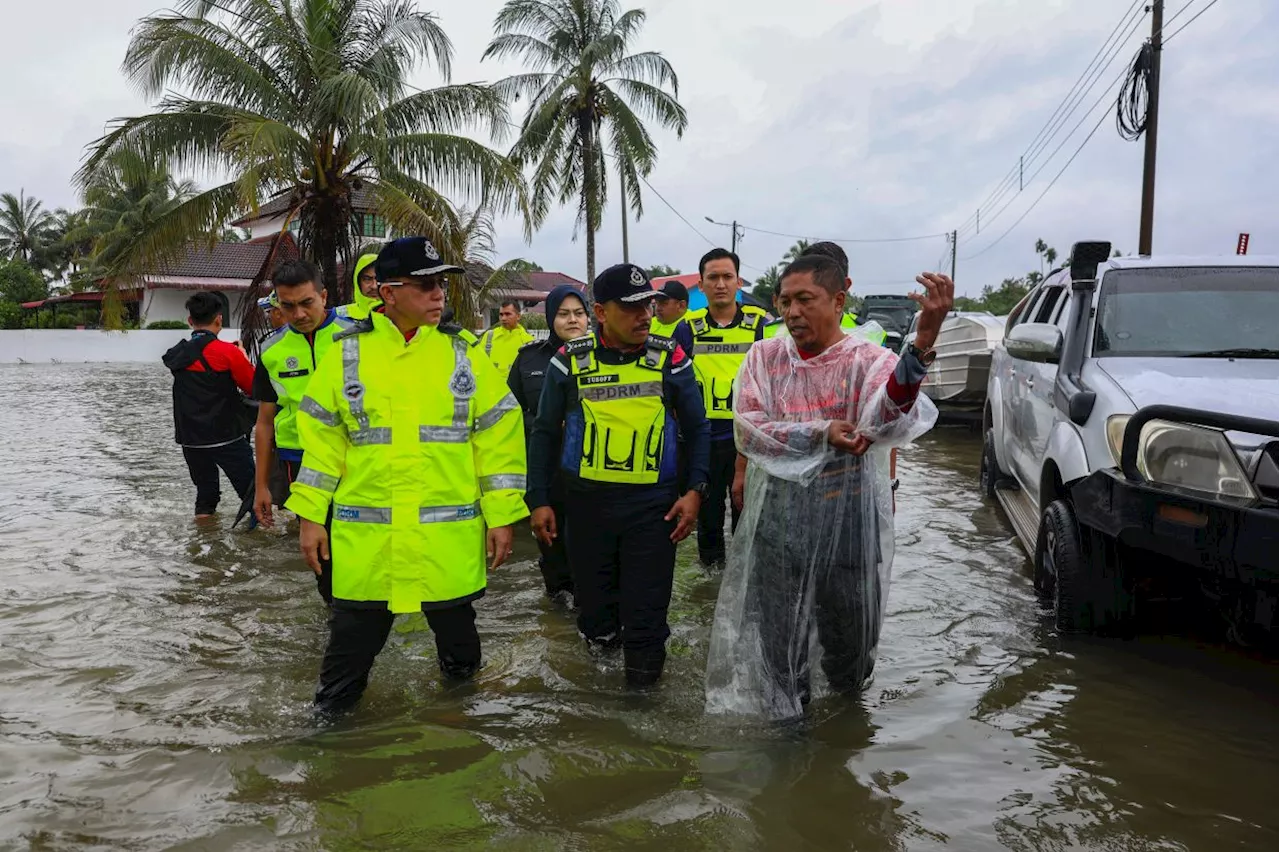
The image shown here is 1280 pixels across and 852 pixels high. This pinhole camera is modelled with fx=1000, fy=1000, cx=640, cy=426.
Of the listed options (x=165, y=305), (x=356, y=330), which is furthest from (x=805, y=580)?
(x=165, y=305)

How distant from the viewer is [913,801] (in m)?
3.30

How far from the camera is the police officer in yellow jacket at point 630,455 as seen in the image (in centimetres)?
408

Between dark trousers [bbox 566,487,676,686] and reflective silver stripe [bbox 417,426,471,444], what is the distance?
0.69m

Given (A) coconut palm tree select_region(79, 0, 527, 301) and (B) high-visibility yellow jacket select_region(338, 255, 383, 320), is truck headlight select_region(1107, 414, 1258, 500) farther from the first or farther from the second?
(A) coconut palm tree select_region(79, 0, 527, 301)

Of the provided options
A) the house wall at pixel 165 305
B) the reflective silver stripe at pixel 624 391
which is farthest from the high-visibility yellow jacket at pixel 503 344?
the house wall at pixel 165 305

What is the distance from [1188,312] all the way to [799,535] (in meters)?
2.92

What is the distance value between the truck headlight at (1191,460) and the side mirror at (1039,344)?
0.94 metres

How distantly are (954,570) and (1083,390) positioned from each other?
6.70 ft

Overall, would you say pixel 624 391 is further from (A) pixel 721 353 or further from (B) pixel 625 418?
(A) pixel 721 353

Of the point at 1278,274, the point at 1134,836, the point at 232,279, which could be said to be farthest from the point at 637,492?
the point at 232,279

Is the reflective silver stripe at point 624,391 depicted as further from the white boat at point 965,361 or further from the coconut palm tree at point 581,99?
the coconut palm tree at point 581,99

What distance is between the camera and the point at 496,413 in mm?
3775

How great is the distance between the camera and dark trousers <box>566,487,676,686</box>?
160 inches

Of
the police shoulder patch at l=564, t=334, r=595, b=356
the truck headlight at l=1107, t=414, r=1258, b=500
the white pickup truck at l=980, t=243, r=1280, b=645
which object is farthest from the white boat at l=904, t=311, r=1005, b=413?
the police shoulder patch at l=564, t=334, r=595, b=356
